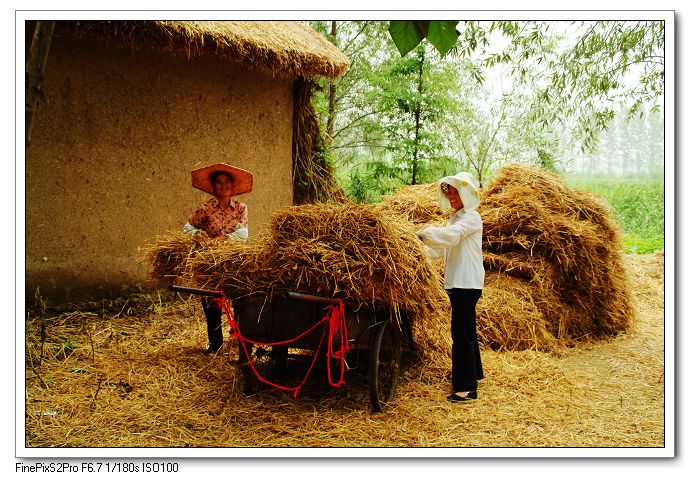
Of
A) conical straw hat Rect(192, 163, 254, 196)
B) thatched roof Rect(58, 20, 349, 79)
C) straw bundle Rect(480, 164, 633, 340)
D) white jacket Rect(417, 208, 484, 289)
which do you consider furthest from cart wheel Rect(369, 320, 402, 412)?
thatched roof Rect(58, 20, 349, 79)

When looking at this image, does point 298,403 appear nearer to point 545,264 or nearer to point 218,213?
point 218,213

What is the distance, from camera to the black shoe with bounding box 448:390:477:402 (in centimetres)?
431

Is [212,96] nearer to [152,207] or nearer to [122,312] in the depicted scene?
[152,207]

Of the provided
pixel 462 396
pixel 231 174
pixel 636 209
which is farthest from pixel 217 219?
pixel 636 209

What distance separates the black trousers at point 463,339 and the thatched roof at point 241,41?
3.50 meters

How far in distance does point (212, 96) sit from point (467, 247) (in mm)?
3668

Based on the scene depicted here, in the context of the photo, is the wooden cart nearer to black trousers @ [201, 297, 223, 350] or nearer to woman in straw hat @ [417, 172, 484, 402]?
woman in straw hat @ [417, 172, 484, 402]

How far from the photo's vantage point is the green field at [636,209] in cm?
1103

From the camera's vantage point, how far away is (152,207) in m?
6.22

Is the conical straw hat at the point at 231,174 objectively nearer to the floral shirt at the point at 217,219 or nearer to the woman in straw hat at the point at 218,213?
the woman in straw hat at the point at 218,213

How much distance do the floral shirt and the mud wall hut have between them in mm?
1327

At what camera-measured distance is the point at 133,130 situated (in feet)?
19.8
